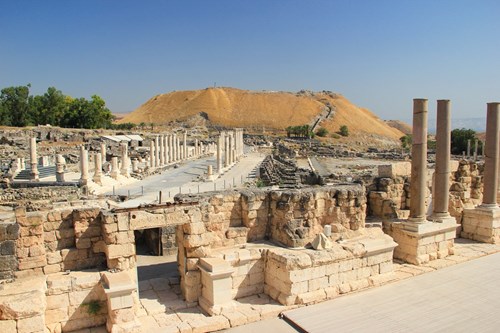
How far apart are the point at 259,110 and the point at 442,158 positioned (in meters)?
114

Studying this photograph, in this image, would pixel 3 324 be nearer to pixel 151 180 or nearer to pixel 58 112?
pixel 151 180

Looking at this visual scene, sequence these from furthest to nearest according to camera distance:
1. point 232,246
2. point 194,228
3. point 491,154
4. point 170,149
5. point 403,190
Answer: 1. point 170,149
2. point 403,190
3. point 491,154
4. point 232,246
5. point 194,228

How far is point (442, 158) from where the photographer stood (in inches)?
478

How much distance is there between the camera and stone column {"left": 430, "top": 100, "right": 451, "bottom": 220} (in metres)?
12.1

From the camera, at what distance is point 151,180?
96.8 feet

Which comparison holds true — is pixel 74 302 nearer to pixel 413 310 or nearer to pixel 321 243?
pixel 321 243

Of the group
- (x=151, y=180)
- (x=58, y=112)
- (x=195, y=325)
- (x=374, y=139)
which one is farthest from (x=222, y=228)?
(x=374, y=139)

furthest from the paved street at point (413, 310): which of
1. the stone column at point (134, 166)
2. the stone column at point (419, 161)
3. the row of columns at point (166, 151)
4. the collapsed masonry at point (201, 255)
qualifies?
the row of columns at point (166, 151)

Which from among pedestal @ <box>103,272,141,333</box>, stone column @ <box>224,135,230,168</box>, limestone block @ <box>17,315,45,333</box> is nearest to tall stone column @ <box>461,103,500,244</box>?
pedestal @ <box>103,272,141,333</box>

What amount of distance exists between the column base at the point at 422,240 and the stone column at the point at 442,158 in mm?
430

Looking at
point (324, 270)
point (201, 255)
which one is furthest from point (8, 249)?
point (324, 270)

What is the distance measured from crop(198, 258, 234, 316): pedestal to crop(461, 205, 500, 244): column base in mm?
9446

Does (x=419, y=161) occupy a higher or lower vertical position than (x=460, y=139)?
lower

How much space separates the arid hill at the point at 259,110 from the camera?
386 feet
